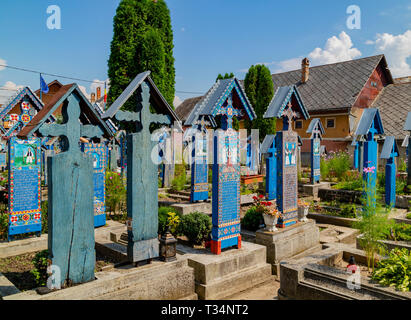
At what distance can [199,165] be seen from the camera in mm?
10516

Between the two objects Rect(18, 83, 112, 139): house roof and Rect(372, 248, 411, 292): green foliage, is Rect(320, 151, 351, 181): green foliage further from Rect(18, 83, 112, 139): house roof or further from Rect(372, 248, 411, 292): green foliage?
Rect(18, 83, 112, 139): house roof

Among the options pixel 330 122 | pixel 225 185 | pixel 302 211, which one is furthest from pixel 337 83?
pixel 225 185

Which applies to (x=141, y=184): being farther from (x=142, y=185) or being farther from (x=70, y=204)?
(x=70, y=204)

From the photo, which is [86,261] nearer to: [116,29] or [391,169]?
[391,169]

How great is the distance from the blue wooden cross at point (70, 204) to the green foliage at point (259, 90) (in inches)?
606

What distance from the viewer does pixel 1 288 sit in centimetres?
405

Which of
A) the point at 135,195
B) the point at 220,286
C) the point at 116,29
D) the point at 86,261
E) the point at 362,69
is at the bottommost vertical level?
the point at 220,286

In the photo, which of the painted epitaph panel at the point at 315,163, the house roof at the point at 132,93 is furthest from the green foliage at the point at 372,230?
the painted epitaph panel at the point at 315,163

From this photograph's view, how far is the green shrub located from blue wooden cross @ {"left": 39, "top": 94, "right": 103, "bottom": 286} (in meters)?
2.59

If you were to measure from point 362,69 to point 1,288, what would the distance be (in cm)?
2670

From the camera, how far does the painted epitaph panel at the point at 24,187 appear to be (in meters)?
6.58

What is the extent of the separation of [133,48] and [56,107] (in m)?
9.37

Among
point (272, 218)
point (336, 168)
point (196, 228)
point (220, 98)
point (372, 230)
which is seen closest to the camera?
point (372, 230)

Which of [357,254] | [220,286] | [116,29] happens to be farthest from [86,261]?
[116,29]
